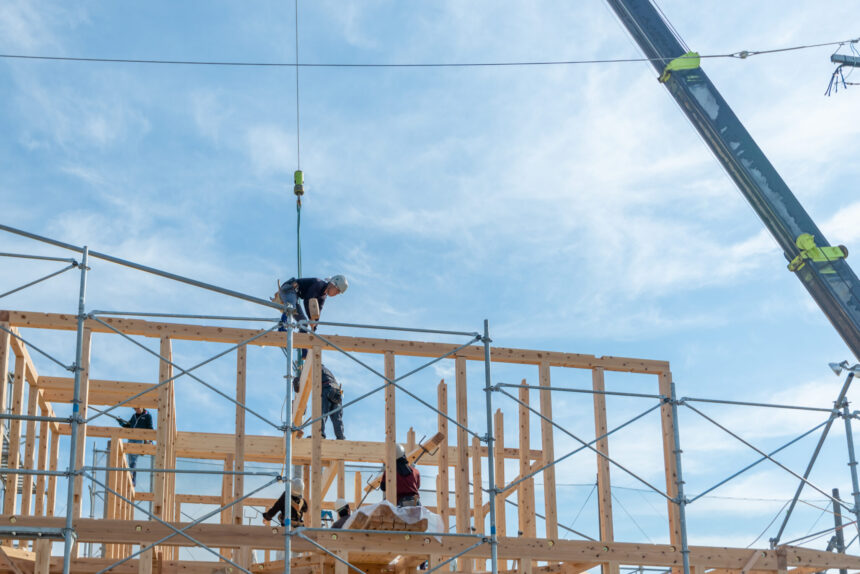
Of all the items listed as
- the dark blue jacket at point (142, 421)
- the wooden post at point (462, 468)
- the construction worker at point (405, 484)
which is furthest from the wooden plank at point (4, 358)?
the dark blue jacket at point (142, 421)

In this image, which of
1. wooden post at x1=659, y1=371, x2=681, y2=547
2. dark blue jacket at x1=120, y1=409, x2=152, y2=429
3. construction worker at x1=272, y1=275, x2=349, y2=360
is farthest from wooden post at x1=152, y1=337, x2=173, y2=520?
dark blue jacket at x1=120, y1=409, x2=152, y2=429

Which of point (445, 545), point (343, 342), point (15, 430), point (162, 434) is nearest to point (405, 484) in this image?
point (445, 545)

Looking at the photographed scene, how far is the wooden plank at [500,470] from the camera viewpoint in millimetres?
16266

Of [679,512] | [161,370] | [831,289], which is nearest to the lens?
[161,370]

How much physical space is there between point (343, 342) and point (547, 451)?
8.82 feet

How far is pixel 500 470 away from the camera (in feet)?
56.6

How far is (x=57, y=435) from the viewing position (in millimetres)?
16734

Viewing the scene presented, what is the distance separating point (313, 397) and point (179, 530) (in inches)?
83.8

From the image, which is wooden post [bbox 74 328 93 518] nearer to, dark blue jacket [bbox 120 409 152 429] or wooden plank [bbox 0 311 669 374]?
wooden plank [bbox 0 311 669 374]

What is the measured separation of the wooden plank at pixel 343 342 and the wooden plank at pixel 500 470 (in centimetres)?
272

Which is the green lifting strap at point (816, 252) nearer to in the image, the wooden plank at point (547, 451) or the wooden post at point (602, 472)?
the wooden post at point (602, 472)

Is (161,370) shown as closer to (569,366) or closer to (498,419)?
(569,366)

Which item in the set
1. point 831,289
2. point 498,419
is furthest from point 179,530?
point 831,289

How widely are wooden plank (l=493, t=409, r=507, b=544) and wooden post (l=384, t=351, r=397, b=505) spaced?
2960 mm
